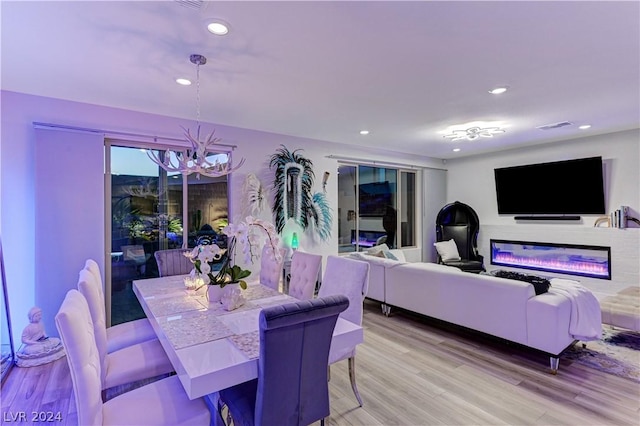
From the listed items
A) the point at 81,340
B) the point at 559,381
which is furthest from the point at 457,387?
the point at 81,340

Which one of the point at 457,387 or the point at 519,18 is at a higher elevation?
the point at 519,18

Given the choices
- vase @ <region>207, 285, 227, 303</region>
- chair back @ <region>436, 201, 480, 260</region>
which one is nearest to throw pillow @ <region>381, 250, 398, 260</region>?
chair back @ <region>436, 201, 480, 260</region>

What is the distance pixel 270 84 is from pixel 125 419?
2.71 meters

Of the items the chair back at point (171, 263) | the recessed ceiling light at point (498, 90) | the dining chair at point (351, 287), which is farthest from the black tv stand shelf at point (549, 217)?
the chair back at point (171, 263)

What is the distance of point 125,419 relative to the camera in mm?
1465

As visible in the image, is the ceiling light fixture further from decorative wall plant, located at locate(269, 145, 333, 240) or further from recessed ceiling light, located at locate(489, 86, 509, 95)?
decorative wall plant, located at locate(269, 145, 333, 240)

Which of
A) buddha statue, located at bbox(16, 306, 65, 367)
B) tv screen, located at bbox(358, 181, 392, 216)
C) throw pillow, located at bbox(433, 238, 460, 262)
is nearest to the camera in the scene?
buddha statue, located at bbox(16, 306, 65, 367)

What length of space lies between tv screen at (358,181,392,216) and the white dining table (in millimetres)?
3949

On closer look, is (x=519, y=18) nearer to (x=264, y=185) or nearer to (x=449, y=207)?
(x=264, y=185)

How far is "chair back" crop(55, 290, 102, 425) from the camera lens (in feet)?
4.25

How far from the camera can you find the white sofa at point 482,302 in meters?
2.81

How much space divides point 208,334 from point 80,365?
0.57 m

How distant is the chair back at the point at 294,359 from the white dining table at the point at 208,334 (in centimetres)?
11

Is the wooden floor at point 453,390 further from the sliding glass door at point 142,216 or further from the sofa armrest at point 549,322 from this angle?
the sliding glass door at point 142,216
